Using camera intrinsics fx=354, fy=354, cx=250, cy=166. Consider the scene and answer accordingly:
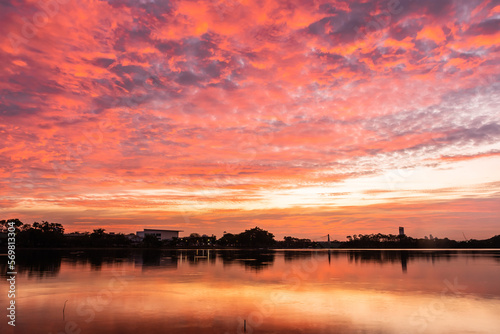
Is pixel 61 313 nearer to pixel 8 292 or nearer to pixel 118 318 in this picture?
pixel 118 318

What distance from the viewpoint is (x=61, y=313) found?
3069 cm

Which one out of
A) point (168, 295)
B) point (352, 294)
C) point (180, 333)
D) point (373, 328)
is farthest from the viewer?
point (352, 294)

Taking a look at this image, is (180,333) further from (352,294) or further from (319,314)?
(352,294)

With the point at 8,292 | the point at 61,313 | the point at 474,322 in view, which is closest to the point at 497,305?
the point at 474,322

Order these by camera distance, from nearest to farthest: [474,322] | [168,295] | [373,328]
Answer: [373,328]
[474,322]
[168,295]

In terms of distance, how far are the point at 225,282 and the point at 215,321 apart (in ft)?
79.3

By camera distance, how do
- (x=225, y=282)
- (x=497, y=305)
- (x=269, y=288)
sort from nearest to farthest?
(x=497, y=305), (x=269, y=288), (x=225, y=282)

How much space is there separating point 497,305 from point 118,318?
37468 mm

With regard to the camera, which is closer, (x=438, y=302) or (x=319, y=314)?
(x=319, y=314)

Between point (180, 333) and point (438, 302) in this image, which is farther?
point (438, 302)

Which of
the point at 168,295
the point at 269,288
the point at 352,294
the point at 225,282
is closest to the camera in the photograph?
→ the point at 168,295

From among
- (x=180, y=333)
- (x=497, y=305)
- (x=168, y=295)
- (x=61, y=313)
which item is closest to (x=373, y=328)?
(x=180, y=333)

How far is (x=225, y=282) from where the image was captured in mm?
52250

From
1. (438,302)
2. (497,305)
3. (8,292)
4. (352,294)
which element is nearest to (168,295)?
(8,292)
